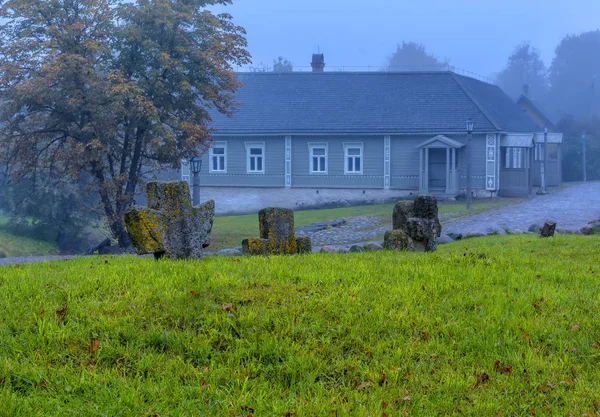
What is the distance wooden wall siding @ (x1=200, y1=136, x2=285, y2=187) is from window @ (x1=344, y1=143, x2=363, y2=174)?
12.2ft

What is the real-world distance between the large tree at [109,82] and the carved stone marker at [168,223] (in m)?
14.9

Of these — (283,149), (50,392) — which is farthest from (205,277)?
(283,149)

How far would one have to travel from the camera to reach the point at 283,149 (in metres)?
43.1

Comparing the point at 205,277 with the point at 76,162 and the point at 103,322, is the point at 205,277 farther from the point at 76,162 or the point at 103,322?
the point at 76,162

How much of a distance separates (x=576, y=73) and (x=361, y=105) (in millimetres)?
73760

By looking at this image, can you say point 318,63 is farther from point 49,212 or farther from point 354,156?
point 49,212

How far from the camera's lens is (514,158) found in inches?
1822

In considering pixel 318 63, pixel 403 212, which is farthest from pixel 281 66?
pixel 403 212

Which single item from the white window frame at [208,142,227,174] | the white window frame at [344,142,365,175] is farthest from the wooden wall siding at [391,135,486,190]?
the white window frame at [208,142,227,174]

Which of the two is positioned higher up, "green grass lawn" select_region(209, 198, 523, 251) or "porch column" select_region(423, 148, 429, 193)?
"porch column" select_region(423, 148, 429, 193)

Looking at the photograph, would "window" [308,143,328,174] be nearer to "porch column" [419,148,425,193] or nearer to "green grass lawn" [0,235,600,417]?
"porch column" [419,148,425,193]

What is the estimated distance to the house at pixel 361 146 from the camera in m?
40.9

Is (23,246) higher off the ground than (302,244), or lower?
lower

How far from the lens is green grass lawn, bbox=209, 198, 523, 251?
27016 mm
